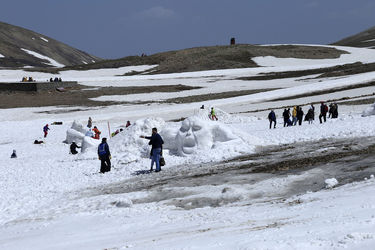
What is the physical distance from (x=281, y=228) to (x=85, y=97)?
197 ft

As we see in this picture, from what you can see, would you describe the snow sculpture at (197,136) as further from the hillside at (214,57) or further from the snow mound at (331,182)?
the hillside at (214,57)

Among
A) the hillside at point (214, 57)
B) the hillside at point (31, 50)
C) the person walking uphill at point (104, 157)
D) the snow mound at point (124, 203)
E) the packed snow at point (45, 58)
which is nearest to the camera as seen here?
the snow mound at point (124, 203)

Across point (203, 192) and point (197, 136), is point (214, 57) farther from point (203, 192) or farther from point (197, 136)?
point (203, 192)

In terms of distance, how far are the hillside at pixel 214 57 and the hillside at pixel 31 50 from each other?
102ft

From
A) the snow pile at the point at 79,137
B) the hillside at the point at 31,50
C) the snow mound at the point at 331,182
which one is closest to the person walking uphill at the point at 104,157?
the snow pile at the point at 79,137

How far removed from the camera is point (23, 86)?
73.9 meters

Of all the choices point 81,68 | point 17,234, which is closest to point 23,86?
point 81,68

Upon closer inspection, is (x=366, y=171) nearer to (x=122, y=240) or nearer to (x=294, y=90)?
(x=122, y=240)

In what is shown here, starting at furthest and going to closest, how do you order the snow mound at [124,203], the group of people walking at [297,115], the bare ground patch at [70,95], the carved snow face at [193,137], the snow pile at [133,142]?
the bare ground patch at [70,95] < the group of people walking at [297,115] < the snow pile at [133,142] < the carved snow face at [193,137] < the snow mound at [124,203]

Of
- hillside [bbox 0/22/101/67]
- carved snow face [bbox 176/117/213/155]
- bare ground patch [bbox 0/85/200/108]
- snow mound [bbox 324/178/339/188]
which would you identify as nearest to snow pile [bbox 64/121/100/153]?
carved snow face [bbox 176/117/213/155]

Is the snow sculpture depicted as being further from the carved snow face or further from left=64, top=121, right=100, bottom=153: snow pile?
left=64, top=121, right=100, bottom=153: snow pile

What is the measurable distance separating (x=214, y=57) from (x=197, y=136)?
283ft

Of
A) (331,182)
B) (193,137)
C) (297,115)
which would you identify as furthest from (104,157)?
(297,115)

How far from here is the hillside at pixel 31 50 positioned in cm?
13441
